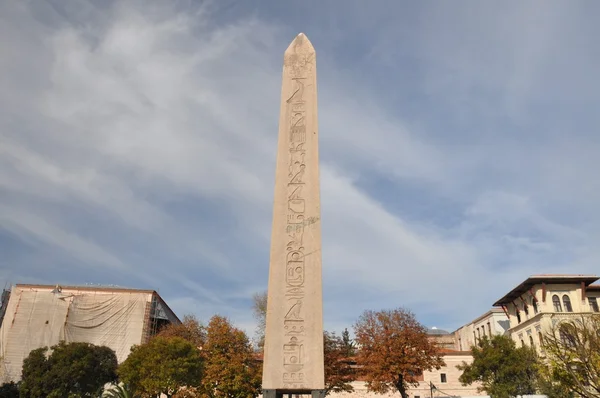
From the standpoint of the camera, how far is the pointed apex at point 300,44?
9.27 m

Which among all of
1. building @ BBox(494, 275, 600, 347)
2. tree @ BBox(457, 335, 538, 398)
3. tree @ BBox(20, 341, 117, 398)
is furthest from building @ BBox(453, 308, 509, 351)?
tree @ BBox(20, 341, 117, 398)

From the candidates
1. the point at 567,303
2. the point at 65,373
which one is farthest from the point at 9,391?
the point at 567,303

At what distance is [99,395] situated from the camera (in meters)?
28.2

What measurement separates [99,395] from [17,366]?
11574mm

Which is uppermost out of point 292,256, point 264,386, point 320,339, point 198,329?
point 198,329

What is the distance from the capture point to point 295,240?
7.43 meters

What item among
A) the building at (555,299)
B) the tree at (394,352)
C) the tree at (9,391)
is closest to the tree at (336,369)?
the tree at (394,352)

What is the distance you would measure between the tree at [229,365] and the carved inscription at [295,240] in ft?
60.3

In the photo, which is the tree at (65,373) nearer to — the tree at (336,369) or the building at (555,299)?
the tree at (336,369)

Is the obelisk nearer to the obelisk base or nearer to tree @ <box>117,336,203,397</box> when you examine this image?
the obelisk base

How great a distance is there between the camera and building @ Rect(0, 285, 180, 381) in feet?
119

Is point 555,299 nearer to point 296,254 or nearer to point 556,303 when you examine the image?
point 556,303

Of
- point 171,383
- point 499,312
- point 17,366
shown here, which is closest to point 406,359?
point 171,383

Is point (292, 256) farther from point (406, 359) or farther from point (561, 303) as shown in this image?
point (561, 303)
